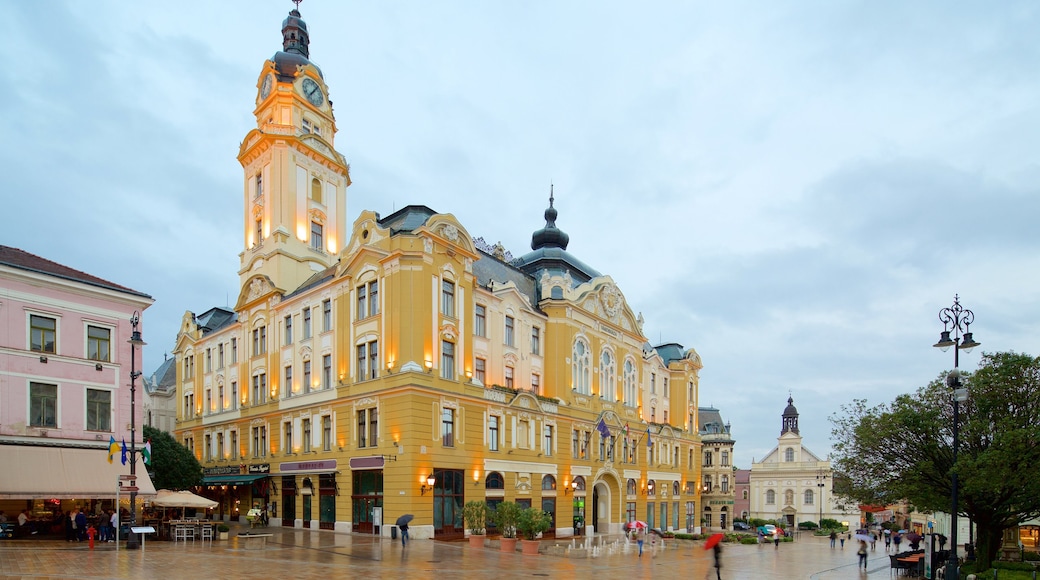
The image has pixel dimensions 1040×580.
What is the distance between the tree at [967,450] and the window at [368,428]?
23611 mm

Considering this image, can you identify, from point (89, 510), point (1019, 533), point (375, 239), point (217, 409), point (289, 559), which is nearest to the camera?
point (289, 559)

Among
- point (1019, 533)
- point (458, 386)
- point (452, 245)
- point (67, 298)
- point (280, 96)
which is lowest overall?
point (1019, 533)

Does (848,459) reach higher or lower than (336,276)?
lower

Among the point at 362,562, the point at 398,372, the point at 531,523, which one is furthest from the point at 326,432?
the point at 362,562

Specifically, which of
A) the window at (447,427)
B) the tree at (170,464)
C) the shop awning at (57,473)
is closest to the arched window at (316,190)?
the tree at (170,464)

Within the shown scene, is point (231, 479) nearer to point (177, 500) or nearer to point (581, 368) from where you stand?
point (177, 500)

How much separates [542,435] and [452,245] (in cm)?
1478

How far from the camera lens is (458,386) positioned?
133 ft

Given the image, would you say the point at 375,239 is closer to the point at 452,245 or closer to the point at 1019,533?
the point at 452,245

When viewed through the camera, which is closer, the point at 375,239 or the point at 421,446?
the point at 421,446

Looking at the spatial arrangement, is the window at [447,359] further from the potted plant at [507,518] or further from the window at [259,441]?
the window at [259,441]

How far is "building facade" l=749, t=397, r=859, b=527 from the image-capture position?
92.2 metres

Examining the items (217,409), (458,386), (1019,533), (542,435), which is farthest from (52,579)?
(1019,533)

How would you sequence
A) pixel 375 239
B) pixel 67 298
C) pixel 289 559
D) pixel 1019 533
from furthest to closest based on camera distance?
pixel 1019 533
pixel 375 239
pixel 67 298
pixel 289 559
